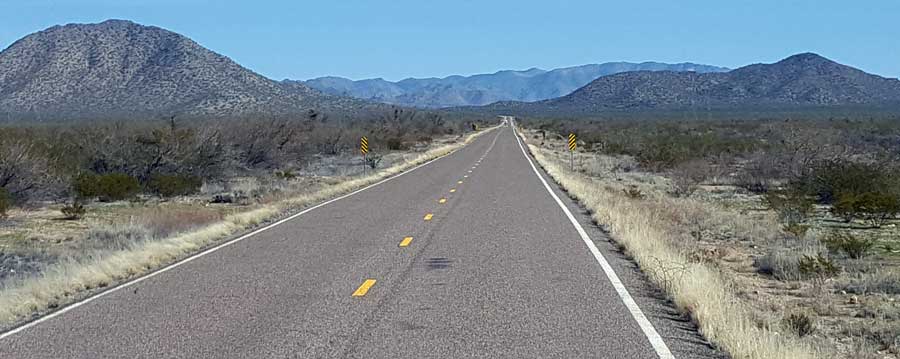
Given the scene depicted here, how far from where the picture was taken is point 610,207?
2259cm

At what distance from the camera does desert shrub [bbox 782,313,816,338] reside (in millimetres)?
10266

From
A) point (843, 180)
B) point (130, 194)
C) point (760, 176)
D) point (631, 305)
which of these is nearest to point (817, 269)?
point (631, 305)

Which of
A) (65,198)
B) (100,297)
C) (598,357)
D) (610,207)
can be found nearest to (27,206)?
(65,198)

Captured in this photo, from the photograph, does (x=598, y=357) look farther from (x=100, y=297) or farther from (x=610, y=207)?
(x=610, y=207)

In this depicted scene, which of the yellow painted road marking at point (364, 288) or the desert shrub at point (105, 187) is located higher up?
the yellow painted road marking at point (364, 288)

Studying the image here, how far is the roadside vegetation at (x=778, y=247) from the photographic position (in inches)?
396

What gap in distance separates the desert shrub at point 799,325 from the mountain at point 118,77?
83.2 m

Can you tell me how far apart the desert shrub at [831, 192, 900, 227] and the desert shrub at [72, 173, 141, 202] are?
23.0 meters

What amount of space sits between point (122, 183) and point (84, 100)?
211ft

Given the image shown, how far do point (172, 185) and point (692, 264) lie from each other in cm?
2694

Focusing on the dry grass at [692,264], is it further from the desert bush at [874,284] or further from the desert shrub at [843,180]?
the desert shrub at [843,180]

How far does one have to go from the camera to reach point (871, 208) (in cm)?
2295

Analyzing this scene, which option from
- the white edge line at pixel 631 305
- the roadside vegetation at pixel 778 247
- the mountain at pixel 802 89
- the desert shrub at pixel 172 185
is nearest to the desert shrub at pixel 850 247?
the roadside vegetation at pixel 778 247

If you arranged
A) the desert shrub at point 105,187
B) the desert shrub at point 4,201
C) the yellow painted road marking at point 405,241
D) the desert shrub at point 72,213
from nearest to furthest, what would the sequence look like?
1. the yellow painted road marking at point 405,241
2. the desert shrub at point 4,201
3. the desert shrub at point 72,213
4. the desert shrub at point 105,187
